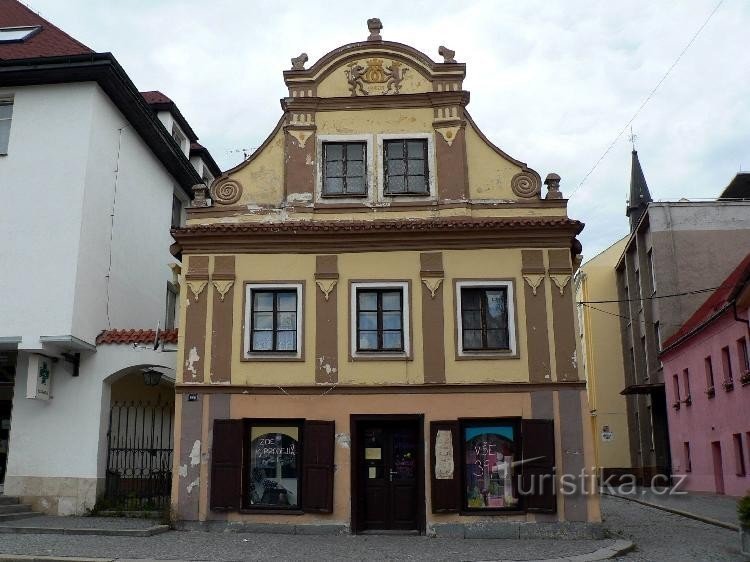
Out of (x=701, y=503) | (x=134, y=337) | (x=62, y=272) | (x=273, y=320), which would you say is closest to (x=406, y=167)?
(x=273, y=320)

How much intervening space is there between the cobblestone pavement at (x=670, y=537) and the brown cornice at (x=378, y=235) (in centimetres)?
610

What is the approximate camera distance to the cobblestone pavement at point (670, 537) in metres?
12.9

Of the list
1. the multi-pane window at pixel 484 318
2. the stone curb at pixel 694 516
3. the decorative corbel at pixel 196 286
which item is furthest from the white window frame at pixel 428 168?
the stone curb at pixel 694 516

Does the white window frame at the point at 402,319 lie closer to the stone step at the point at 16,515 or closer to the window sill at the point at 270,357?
the window sill at the point at 270,357

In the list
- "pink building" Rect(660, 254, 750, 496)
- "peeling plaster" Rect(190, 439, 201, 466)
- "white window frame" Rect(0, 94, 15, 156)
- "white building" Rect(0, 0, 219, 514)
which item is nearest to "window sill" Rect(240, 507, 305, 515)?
"peeling plaster" Rect(190, 439, 201, 466)

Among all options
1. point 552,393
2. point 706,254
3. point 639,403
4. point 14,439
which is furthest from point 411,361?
point 639,403

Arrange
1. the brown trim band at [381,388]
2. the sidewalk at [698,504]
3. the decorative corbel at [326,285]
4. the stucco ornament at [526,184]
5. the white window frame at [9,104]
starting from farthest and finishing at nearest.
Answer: the sidewalk at [698,504], the white window frame at [9,104], the stucco ornament at [526,184], the decorative corbel at [326,285], the brown trim band at [381,388]

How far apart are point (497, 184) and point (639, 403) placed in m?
25.6

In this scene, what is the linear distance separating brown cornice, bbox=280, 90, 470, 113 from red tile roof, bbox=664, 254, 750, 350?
1117 cm

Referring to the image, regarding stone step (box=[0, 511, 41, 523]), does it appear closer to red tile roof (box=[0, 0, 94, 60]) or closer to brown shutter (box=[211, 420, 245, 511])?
brown shutter (box=[211, 420, 245, 511])

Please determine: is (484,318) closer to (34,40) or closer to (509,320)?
(509,320)

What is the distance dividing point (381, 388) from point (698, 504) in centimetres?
1268

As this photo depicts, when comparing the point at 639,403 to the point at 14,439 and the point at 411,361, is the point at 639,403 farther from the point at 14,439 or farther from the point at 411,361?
the point at 14,439

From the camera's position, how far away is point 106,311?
1873cm
